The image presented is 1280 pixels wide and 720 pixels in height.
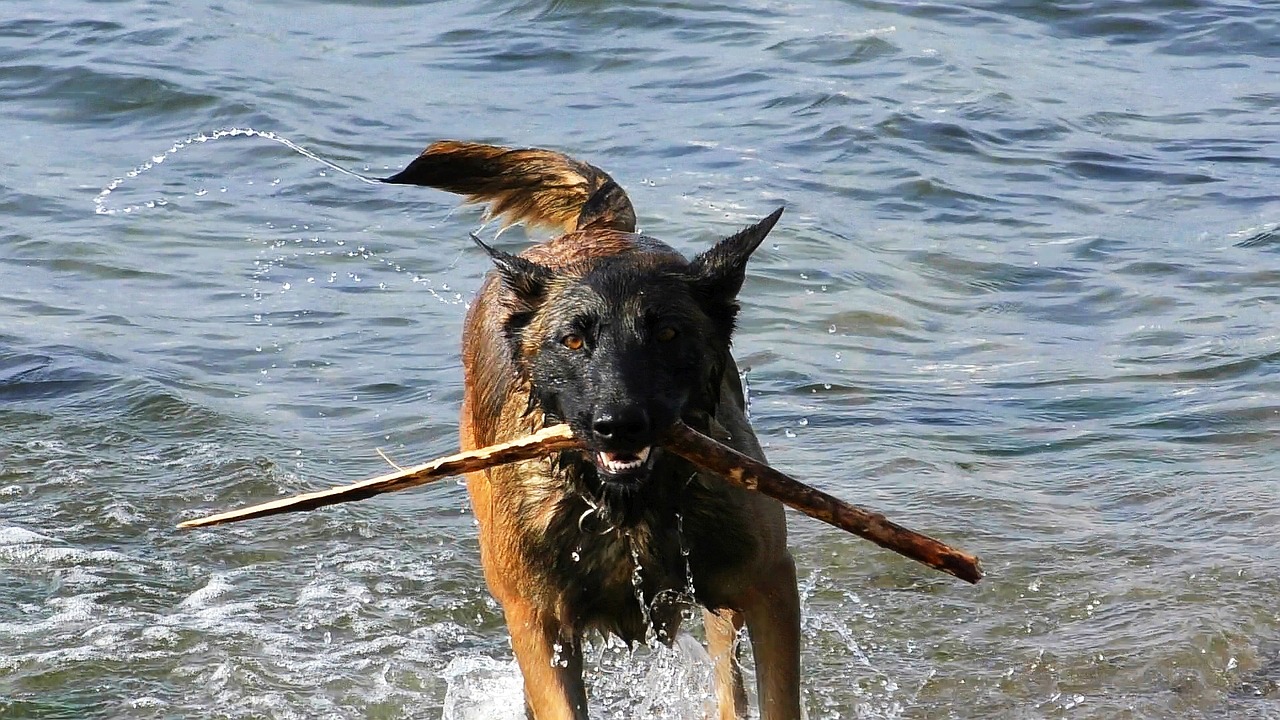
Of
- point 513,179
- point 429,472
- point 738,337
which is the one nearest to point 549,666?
point 429,472

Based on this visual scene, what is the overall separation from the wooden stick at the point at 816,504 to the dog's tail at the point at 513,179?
1979mm

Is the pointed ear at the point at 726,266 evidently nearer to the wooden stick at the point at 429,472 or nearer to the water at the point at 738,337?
the wooden stick at the point at 429,472

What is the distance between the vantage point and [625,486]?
4.56 metres

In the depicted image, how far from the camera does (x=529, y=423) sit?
16.4 feet

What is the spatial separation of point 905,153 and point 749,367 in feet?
15.9

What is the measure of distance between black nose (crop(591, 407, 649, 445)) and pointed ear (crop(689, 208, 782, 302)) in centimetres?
52

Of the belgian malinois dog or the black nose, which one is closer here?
the black nose

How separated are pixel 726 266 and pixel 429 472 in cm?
97

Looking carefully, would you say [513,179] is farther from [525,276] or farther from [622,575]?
[622,575]

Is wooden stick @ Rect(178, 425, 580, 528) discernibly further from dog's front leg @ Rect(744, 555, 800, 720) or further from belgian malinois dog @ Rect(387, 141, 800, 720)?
dog's front leg @ Rect(744, 555, 800, 720)

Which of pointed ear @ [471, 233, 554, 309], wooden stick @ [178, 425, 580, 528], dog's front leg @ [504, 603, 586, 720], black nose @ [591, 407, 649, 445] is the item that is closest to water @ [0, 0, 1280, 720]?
dog's front leg @ [504, 603, 586, 720]

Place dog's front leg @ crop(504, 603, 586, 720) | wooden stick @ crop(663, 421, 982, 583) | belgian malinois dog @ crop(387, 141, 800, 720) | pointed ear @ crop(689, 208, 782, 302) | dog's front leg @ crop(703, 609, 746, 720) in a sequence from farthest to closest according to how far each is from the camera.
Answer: dog's front leg @ crop(703, 609, 746, 720) < dog's front leg @ crop(504, 603, 586, 720) < pointed ear @ crop(689, 208, 782, 302) < belgian malinois dog @ crop(387, 141, 800, 720) < wooden stick @ crop(663, 421, 982, 583)

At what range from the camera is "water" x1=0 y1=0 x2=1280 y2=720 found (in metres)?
6.13

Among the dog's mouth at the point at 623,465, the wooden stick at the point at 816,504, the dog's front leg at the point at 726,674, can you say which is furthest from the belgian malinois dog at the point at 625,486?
the dog's front leg at the point at 726,674
